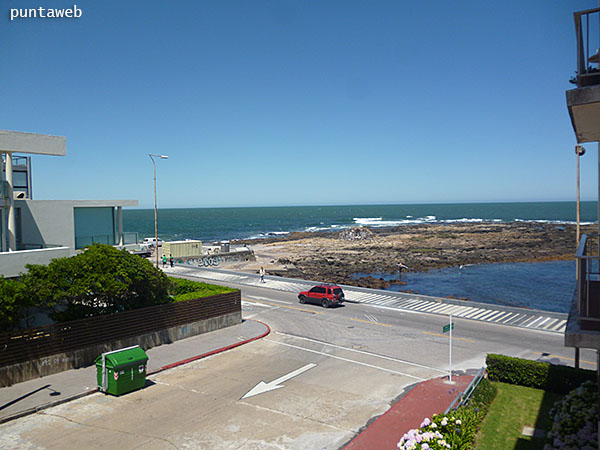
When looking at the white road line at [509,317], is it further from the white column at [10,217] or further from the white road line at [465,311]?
the white column at [10,217]

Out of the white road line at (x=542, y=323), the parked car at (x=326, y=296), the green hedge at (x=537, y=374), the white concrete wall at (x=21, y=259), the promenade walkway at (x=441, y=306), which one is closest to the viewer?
the green hedge at (x=537, y=374)

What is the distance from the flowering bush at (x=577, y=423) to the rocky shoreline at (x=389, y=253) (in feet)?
116

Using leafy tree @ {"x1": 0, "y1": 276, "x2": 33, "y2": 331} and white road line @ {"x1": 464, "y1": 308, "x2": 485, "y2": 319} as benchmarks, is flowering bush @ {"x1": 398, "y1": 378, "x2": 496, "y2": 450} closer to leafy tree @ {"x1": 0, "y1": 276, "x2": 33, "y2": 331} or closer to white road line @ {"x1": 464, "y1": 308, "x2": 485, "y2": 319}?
leafy tree @ {"x1": 0, "y1": 276, "x2": 33, "y2": 331}

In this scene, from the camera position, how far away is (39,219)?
22094 millimetres

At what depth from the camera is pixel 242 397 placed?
15.1 meters

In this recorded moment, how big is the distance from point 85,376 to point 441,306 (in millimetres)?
22555

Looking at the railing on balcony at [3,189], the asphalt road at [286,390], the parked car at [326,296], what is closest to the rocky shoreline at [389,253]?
the parked car at [326,296]

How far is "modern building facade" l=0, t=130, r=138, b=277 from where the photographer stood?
19219 millimetres

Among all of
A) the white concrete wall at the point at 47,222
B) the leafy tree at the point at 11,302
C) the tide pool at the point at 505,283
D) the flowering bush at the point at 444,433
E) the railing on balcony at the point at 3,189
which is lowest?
the tide pool at the point at 505,283

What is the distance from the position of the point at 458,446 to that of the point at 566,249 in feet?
260

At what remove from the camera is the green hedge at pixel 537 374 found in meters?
14.7

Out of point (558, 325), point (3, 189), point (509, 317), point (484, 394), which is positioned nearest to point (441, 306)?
point (509, 317)

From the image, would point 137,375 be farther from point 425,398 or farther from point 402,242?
point 402,242

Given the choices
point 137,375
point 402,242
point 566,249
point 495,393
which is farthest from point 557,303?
point 402,242
